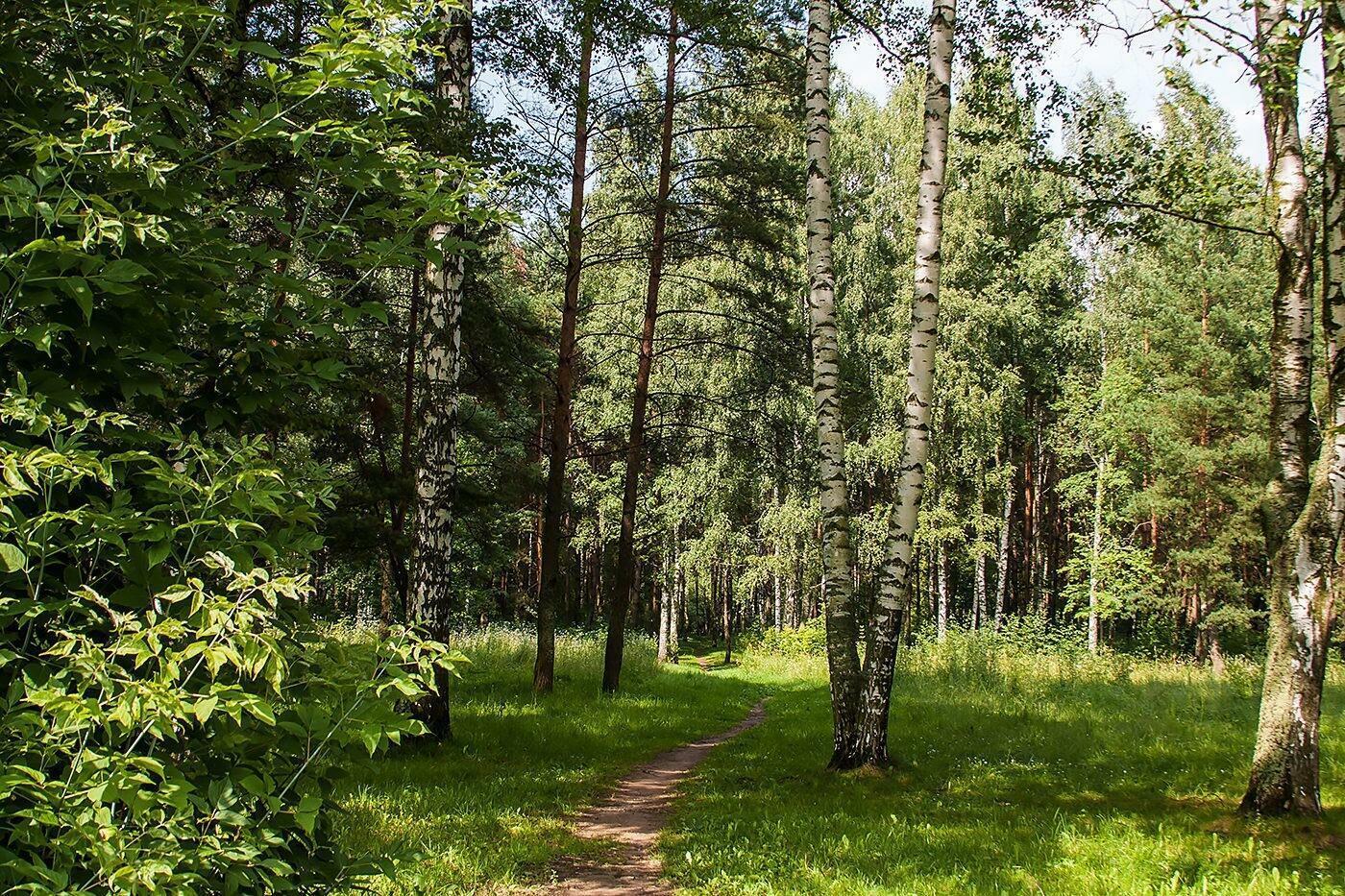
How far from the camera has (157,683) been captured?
156 cm

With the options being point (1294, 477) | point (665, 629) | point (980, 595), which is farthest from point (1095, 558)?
point (1294, 477)

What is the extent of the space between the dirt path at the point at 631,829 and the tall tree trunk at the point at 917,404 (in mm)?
2188

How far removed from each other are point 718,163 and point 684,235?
4.43 ft

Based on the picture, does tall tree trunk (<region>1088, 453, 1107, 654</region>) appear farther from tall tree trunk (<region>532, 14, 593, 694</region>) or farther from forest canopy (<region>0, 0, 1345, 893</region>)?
tall tree trunk (<region>532, 14, 593, 694</region>)

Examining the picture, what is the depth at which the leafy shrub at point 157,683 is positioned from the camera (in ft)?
5.10

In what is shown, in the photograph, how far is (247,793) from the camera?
6.21ft

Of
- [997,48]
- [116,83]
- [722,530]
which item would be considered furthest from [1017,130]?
[722,530]

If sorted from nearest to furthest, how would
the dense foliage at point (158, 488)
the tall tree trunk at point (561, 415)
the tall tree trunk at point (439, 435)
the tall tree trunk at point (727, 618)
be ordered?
the dense foliage at point (158, 488)
the tall tree trunk at point (439, 435)
the tall tree trunk at point (561, 415)
the tall tree trunk at point (727, 618)

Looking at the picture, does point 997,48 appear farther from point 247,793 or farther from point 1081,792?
point 247,793

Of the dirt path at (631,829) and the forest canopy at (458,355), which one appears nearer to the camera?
the forest canopy at (458,355)

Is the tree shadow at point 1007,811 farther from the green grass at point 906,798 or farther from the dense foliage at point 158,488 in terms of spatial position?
the dense foliage at point 158,488

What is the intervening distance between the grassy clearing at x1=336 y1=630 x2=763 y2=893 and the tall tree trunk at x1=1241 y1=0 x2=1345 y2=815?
17.1ft

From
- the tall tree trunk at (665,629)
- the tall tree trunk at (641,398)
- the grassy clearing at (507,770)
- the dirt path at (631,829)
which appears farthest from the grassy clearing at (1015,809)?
the tall tree trunk at (665,629)

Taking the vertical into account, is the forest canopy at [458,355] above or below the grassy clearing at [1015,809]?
above
